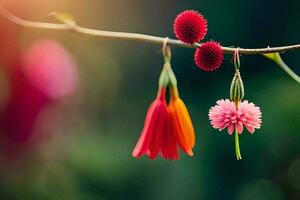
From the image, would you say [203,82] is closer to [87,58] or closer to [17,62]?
[87,58]

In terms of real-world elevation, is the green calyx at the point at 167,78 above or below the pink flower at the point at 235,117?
above

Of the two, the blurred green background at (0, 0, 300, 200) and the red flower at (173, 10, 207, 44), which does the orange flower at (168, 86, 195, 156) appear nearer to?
the red flower at (173, 10, 207, 44)

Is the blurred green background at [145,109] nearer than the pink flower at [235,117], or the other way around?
the pink flower at [235,117]

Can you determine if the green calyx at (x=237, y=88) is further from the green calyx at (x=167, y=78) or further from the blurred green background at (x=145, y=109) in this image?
the blurred green background at (x=145, y=109)

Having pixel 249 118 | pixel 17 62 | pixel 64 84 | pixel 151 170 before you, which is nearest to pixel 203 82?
pixel 151 170

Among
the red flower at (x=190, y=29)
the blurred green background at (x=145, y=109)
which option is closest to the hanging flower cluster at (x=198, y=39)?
the red flower at (x=190, y=29)

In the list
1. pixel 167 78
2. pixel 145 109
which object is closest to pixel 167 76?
pixel 167 78

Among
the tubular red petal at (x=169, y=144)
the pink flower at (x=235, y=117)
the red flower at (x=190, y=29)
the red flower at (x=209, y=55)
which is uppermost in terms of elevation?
the red flower at (x=190, y=29)
